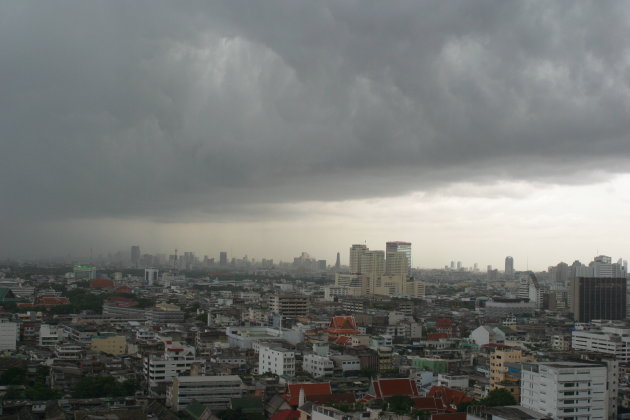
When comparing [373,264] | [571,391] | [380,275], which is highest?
[373,264]

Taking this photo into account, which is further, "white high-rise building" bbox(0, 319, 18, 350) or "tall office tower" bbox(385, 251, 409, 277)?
"tall office tower" bbox(385, 251, 409, 277)

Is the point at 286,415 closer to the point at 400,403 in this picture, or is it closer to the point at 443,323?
the point at 400,403

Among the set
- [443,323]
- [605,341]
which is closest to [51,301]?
[443,323]

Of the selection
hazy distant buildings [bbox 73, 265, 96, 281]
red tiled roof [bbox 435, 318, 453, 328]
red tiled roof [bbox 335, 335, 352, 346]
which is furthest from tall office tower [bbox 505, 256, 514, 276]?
red tiled roof [bbox 335, 335, 352, 346]

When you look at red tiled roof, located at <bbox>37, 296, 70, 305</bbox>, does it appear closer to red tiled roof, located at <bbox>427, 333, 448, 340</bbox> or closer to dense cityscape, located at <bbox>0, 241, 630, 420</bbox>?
dense cityscape, located at <bbox>0, 241, 630, 420</bbox>

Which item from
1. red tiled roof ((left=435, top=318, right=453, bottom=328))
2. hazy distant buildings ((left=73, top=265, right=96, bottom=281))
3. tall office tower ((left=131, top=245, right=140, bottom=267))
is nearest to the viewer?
red tiled roof ((left=435, top=318, right=453, bottom=328))

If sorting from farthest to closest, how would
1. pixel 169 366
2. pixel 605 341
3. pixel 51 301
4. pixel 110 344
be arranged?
1. pixel 51 301
2. pixel 605 341
3. pixel 110 344
4. pixel 169 366
